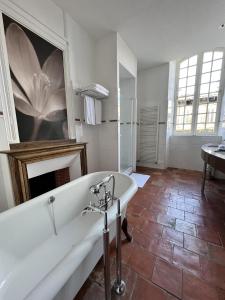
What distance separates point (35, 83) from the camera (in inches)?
61.6

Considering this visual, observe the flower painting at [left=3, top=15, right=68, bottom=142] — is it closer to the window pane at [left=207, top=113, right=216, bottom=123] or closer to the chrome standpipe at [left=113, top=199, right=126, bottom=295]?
the chrome standpipe at [left=113, top=199, right=126, bottom=295]

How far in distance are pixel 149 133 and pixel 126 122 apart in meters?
0.82

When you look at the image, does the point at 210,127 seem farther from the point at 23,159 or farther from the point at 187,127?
the point at 23,159

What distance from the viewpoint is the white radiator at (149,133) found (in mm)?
3610

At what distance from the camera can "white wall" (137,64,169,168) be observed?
132 inches

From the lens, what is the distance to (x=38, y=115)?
1.63 meters

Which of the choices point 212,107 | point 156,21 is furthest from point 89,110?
point 212,107

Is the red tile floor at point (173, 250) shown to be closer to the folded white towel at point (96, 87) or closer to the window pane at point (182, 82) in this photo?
the folded white towel at point (96, 87)

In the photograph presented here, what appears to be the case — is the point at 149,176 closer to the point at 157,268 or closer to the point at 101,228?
the point at 157,268

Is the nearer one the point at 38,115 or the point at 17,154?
the point at 17,154

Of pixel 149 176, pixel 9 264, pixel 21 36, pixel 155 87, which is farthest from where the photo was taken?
pixel 155 87

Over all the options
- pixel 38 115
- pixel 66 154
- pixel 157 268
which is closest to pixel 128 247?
pixel 157 268

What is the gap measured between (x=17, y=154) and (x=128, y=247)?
145 centimetres

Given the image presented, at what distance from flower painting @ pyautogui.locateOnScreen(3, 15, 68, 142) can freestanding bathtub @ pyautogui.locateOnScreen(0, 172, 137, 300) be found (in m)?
0.80
